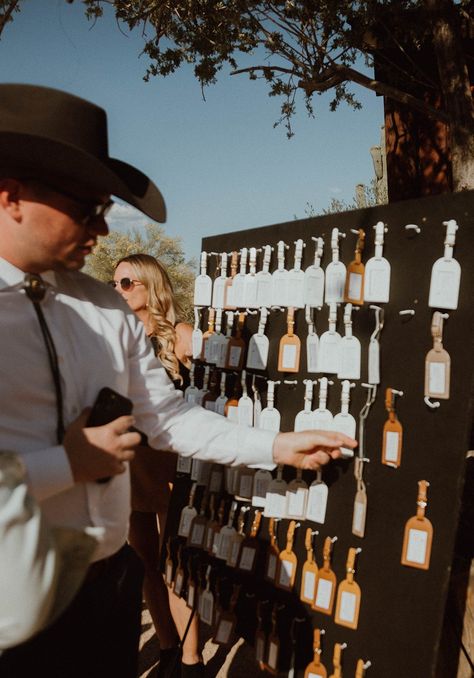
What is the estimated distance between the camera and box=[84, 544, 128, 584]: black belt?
1.54 metres

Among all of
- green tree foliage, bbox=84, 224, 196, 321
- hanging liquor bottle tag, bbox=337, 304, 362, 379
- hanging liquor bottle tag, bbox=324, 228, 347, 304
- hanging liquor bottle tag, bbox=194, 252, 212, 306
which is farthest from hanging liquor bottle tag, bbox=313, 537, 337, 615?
green tree foliage, bbox=84, 224, 196, 321

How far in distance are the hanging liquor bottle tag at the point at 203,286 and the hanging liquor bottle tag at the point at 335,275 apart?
2.55ft

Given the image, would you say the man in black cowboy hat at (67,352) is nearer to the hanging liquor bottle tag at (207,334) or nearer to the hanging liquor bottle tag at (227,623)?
the hanging liquor bottle tag at (227,623)

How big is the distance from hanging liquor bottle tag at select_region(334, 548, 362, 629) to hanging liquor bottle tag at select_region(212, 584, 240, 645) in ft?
1.75

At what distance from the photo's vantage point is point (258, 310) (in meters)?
2.40

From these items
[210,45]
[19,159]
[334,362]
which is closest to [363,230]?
[334,362]

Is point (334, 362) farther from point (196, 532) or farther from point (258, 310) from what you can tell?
point (196, 532)

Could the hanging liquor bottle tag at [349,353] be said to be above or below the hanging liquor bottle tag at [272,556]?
above

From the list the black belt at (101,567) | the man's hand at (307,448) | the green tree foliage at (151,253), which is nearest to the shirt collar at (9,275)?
the black belt at (101,567)

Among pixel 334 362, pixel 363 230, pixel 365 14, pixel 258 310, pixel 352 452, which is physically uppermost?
pixel 365 14

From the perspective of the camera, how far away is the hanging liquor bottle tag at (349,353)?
1.94 m

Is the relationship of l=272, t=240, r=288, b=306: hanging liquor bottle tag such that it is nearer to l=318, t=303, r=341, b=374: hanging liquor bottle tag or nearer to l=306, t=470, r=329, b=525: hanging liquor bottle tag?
l=318, t=303, r=341, b=374: hanging liquor bottle tag

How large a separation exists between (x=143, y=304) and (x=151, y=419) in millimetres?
1718

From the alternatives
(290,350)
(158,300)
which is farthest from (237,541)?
(158,300)
